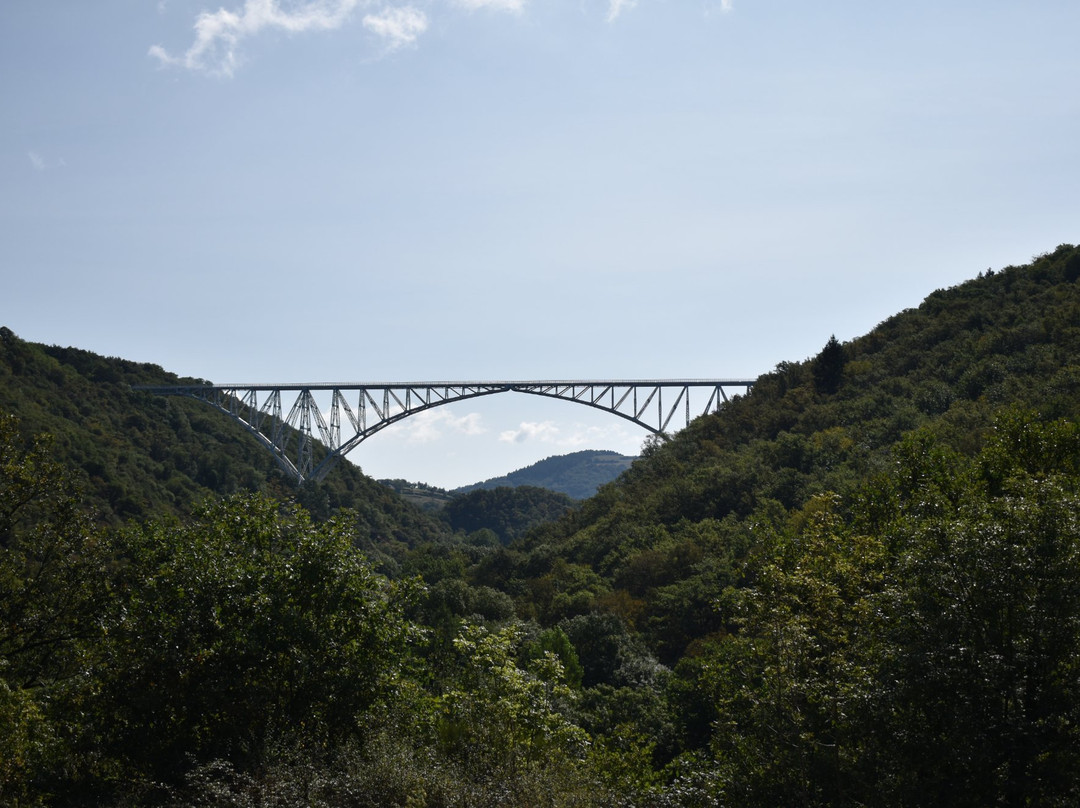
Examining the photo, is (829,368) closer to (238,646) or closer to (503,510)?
(238,646)

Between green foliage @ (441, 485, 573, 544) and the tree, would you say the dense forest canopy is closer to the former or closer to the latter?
the tree

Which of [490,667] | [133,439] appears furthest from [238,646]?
[133,439]

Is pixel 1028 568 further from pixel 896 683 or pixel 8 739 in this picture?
pixel 8 739

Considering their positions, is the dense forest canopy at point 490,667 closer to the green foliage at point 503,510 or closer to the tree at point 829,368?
the tree at point 829,368

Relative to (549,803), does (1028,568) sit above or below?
above

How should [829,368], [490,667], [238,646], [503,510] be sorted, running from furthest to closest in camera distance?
[503,510]
[829,368]
[490,667]
[238,646]

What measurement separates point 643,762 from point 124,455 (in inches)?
2072

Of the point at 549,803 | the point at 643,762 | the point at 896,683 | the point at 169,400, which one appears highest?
the point at 169,400

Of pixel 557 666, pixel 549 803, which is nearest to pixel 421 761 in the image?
pixel 549 803

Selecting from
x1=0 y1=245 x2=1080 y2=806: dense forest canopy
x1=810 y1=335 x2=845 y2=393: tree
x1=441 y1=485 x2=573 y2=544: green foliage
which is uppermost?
x1=810 y1=335 x2=845 y2=393: tree

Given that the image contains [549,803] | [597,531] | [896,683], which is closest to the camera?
[549,803]

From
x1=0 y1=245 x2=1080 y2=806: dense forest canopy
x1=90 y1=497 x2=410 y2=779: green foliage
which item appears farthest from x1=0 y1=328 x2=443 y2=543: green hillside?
x1=90 y1=497 x2=410 y2=779: green foliage

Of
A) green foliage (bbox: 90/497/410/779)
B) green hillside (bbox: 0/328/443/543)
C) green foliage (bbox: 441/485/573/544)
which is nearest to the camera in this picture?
green foliage (bbox: 90/497/410/779)

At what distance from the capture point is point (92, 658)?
13.6m
